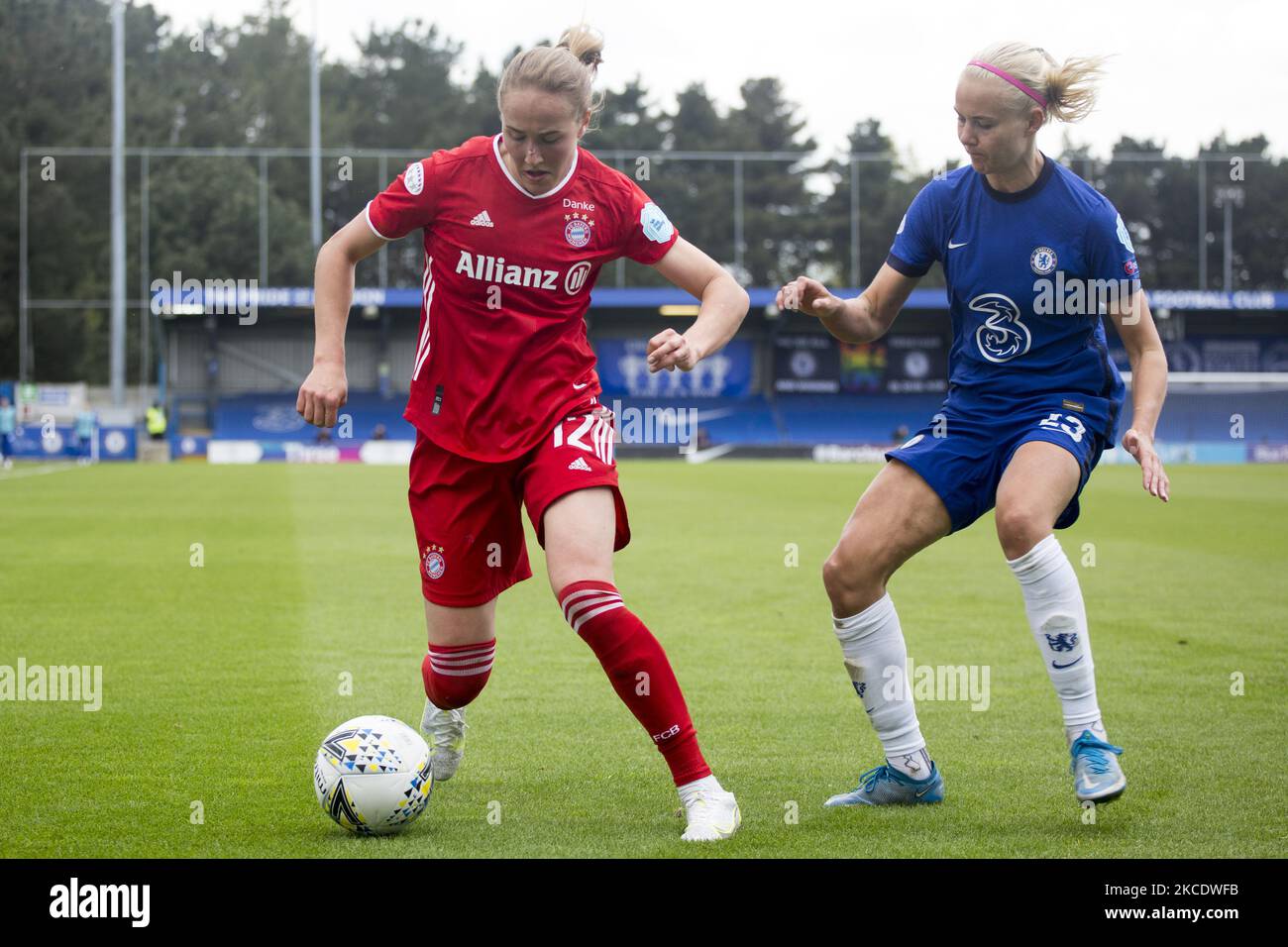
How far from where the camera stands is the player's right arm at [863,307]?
4.89 meters

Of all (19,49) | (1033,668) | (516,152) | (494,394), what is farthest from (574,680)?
(19,49)

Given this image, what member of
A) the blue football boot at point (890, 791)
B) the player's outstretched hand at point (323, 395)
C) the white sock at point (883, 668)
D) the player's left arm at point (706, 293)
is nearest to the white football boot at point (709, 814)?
the blue football boot at point (890, 791)

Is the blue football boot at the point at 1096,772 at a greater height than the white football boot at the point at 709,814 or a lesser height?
Answer: greater

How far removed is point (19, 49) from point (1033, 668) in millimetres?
57746

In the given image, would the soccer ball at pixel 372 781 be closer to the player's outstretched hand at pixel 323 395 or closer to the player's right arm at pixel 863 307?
the player's outstretched hand at pixel 323 395

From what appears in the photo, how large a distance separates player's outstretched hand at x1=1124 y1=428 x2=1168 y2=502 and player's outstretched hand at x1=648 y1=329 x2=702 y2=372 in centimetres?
135

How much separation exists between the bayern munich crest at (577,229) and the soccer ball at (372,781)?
165 centimetres

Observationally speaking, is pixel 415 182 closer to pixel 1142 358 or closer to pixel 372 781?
pixel 372 781

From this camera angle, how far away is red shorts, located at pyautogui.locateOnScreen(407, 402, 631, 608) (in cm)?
452

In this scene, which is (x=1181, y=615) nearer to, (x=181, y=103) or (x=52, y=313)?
(x=52, y=313)

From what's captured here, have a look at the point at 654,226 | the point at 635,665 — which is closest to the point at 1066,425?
the point at 654,226

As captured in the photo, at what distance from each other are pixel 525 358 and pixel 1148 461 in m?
1.96

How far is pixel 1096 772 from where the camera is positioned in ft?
14.4

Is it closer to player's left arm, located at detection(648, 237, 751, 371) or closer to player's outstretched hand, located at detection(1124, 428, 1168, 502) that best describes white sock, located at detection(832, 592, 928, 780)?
player's outstretched hand, located at detection(1124, 428, 1168, 502)
